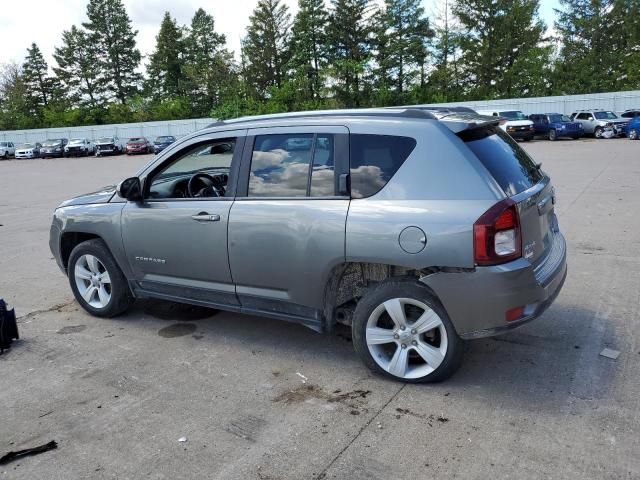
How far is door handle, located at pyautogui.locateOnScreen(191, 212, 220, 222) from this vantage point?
4.46 meters

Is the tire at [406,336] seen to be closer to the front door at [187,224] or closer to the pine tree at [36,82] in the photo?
the front door at [187,224]

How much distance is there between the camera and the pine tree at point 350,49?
5606 centimetres

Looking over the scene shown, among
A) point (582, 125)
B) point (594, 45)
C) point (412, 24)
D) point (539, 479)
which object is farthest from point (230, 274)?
point (594, 45)

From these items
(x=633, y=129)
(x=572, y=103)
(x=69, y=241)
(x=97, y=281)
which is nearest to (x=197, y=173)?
(x=97, y=281)

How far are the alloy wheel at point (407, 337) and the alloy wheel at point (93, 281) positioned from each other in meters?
2.76

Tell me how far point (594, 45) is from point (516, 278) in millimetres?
59116

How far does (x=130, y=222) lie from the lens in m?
5.00

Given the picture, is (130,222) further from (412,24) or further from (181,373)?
(412,24)

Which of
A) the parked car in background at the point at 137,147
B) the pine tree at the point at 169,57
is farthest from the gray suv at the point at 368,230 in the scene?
the pine tree at the point at 169,57

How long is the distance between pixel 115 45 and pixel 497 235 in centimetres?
7904

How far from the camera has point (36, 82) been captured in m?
78.2

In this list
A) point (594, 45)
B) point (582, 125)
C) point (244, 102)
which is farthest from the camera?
point (244, 102)

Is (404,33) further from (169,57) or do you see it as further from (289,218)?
(289,218)

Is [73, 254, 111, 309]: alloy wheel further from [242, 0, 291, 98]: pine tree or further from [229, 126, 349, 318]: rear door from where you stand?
[242, 0, 291, 98]: pine tree
